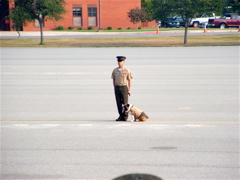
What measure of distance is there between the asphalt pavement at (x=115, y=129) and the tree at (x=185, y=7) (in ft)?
74.6

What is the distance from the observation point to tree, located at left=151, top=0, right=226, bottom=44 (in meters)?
40.2

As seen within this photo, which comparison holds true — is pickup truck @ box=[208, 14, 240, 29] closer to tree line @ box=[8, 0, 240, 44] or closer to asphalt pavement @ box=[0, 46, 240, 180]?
tree line @ box=[8, 0, 240, 44]

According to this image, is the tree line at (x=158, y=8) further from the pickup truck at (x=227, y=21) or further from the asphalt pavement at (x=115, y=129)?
the pickup truck at (x=227, y=21)

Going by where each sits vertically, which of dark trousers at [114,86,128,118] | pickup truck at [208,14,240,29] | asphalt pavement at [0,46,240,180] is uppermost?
pickup truck at [208,14,240,29]

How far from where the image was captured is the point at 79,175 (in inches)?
263

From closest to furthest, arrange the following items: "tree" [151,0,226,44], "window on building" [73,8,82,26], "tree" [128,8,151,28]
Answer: "tree" [151,0,226,44]
"tree" [128,8,151,28]
"window on building" [73,8,82,26]

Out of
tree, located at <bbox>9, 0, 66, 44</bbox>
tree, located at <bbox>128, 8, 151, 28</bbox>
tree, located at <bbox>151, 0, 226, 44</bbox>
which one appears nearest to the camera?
tree, located at <bbox>151, 0, 226, 44</bbox>

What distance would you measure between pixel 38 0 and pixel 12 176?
3754cm

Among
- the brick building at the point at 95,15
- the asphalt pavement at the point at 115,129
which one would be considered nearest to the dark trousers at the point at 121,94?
the asphalt pavement at the point at 115,129

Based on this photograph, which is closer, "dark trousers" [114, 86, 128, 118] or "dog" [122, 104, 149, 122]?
"dog" [122, 104, 149, 122]

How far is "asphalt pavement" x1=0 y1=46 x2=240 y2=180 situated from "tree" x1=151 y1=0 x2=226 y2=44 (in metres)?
22.7

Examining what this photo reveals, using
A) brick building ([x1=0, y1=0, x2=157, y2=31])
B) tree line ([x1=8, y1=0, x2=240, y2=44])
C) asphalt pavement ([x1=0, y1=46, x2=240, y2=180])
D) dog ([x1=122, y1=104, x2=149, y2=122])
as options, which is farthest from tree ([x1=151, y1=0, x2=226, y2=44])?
dog ([x1=122, y1=104, x2=149, y2=122])

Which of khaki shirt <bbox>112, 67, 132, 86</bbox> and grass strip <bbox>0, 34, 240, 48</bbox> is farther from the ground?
khaki shirt <bbox>112, 67, 132, 86</bbox>

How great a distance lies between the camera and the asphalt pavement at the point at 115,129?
7.02 metres
